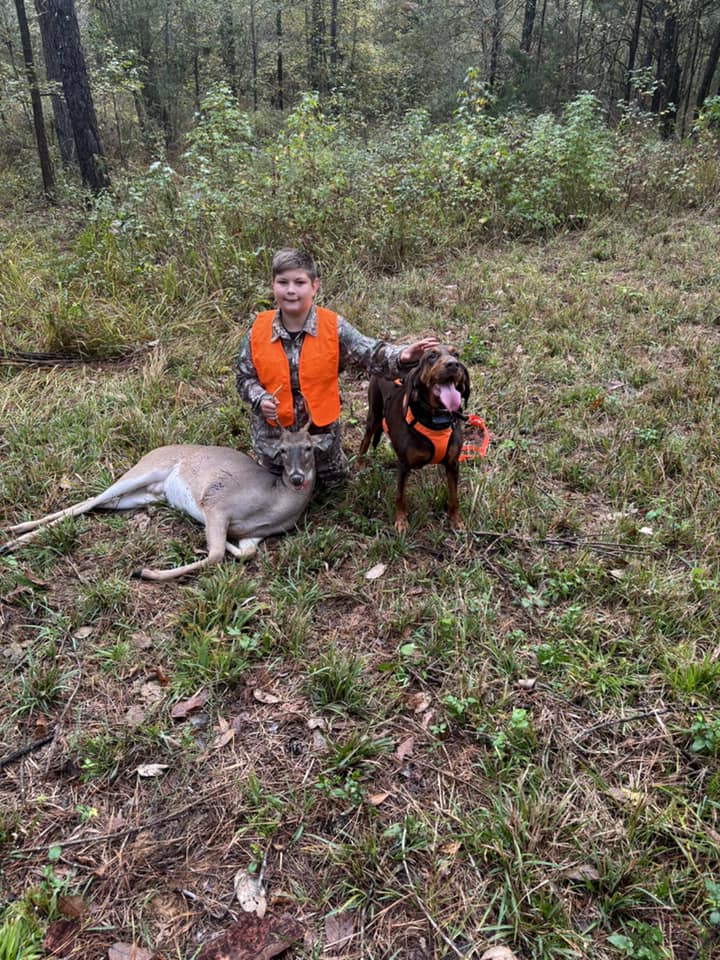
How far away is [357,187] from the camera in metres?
8.17

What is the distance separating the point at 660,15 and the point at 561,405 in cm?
1783

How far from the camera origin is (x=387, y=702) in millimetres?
2783

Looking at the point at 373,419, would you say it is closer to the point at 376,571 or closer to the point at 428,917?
the point at 376,571

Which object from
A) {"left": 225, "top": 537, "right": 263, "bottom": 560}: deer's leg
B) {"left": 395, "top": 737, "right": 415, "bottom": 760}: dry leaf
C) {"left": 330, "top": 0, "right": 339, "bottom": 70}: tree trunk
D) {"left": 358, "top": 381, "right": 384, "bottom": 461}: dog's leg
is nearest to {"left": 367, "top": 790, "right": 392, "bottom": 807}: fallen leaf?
{"left": 395, "top": 737, "right": 415, "bottom": 760}: dry leaf

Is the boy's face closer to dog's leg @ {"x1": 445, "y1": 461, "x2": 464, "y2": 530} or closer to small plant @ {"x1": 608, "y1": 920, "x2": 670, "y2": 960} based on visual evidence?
dog's leg @ {"x1": 445, "y1": 461, "x2": 464, "y2": 530}

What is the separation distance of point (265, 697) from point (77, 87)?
33.8 feet

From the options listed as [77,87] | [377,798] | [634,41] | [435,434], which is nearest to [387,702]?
[377,798]

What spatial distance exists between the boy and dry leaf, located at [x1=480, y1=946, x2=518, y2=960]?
2668 millimetres

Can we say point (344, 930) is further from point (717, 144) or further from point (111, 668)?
point (717, 144)

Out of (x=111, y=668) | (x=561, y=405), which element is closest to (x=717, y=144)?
(x=561, y=405)

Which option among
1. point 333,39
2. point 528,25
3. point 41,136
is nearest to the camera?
point 41,136

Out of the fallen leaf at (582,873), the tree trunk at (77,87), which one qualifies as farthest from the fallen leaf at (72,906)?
the tree trunk at (77,87)

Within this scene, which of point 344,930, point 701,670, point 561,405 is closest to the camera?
point 344,930

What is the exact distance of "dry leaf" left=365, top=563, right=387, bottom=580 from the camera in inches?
139
